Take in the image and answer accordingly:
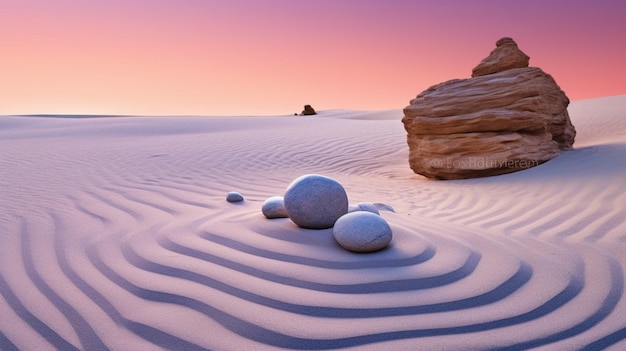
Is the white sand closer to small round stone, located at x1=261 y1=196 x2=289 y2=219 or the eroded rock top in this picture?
small round stone, located at x1=261 y1=196 x2=289 y2=219

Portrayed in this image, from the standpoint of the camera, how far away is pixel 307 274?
253 cm

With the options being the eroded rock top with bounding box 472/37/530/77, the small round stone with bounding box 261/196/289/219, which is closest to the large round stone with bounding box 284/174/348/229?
the small round stone with bounding box 261/196/289/219

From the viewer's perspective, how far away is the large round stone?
315 cm

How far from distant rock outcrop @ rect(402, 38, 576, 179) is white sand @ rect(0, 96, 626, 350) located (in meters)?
1.25

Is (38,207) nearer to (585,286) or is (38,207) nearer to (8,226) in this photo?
(8,226)

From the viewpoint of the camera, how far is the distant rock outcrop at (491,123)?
6461mm

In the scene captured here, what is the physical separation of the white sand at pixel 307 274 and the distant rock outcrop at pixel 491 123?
4.09 feet

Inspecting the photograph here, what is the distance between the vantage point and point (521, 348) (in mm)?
1941

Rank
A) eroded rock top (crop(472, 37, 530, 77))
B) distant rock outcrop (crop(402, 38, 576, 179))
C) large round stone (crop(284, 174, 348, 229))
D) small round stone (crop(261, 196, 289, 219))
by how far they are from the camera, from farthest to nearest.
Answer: eroded rock top (crop(472, 37, 530, 77))
distant rock outcrop (crop(402, 38, 576, 179))
small round stone (crop(261, 196, 289, 219))
large round stone (crop(284, 174, 348, 229))

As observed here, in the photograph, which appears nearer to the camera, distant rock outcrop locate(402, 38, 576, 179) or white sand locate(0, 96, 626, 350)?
white sand locate(0, 96, 626, 350)

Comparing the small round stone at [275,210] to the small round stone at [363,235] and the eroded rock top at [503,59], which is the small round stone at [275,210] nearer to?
the small round stone at [363,235]

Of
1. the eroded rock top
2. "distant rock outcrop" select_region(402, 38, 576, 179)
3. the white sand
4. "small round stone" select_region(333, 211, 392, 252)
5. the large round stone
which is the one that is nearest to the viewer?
the white sand

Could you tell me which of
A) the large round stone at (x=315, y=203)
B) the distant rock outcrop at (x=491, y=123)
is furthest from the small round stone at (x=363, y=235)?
the distant rock outcrop at (x=491, y=123)

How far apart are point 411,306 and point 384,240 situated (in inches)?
25.4
